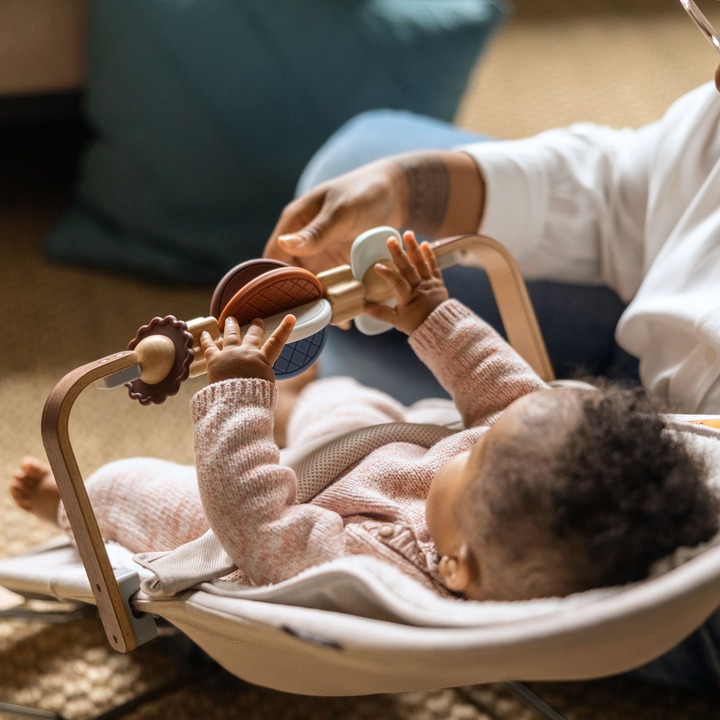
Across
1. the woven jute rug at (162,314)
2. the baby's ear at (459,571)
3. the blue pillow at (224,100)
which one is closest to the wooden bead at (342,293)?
the baby's ear at (459,571)

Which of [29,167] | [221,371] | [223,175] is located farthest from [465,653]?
[29,167]

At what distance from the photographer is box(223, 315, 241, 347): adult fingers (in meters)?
0.54

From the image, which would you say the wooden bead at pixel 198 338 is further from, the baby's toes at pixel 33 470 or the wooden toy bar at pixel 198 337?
the baby's toes at pixel 33 470

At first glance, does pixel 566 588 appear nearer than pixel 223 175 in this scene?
Yes

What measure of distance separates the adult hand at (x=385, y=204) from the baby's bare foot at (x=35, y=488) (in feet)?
1.07

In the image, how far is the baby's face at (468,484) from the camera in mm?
483

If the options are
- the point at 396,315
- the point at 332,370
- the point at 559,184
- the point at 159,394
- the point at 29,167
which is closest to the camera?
the point at 159,394

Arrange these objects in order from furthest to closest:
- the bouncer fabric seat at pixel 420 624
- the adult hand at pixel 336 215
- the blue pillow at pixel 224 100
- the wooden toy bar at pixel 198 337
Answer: the blue pillow at pixel 224 100 < the adult hand at pixel 336 215 < the wooden toy bar at pixel 198 337 < the bouncer fabric seat at pixel 420 624

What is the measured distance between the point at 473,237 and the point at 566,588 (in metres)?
0.36

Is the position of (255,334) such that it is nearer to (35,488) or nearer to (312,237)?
(312,237)

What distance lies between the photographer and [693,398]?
26.7 inches

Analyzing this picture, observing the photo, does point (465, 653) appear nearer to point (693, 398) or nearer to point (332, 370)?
point (693, 398)

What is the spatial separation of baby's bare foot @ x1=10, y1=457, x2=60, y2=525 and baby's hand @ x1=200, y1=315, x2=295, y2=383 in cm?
33

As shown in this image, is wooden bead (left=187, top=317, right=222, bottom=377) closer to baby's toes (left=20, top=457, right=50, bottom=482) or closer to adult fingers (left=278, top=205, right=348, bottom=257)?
adult fingers (left=278, top=205, right=348, bottom=257)
